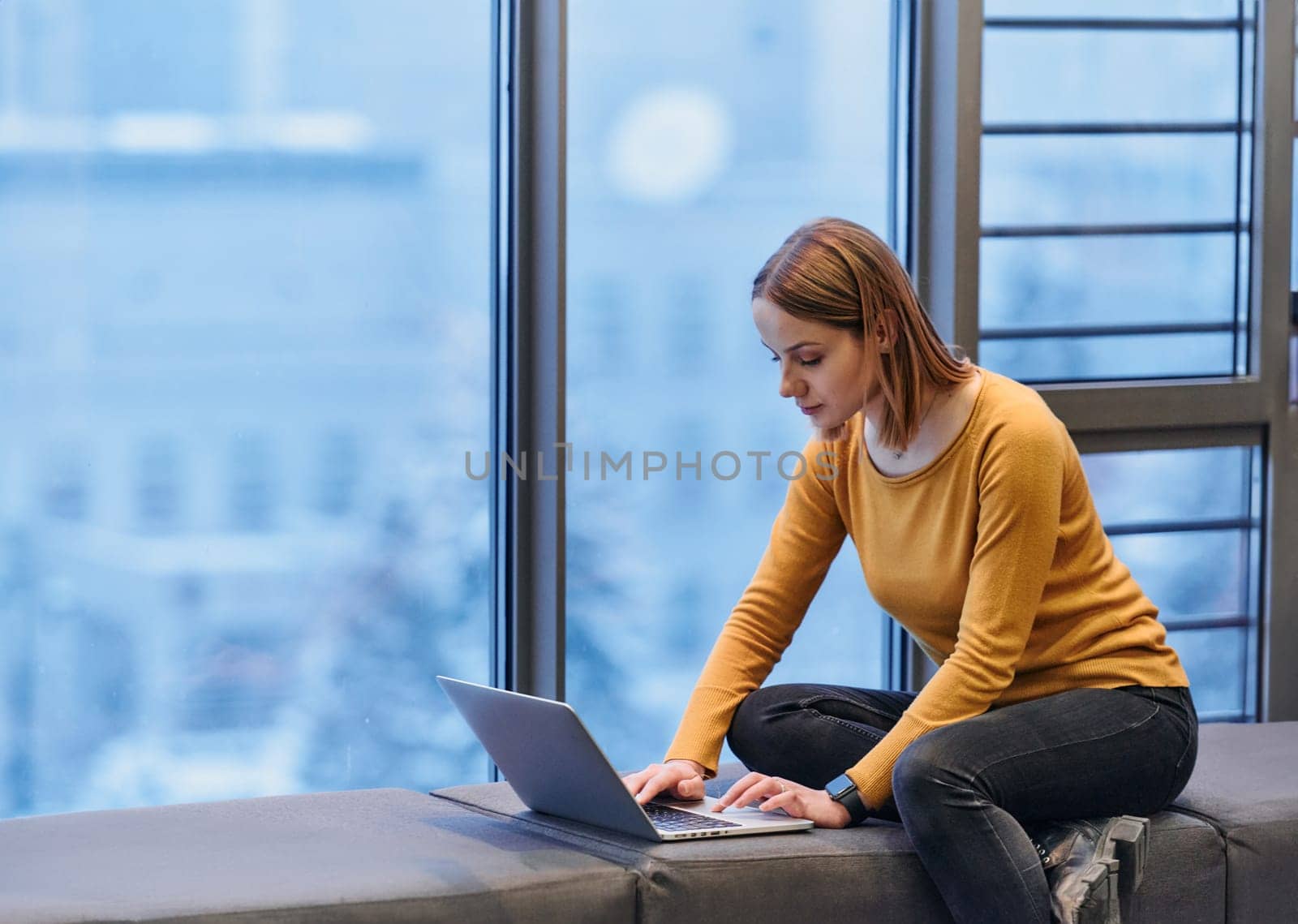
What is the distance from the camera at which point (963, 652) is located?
71.7 inches

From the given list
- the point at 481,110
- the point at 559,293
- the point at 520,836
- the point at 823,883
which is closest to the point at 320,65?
the point at 481,110

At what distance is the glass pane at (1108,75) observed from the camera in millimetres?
2850

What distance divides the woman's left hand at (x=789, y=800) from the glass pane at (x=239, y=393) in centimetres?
96

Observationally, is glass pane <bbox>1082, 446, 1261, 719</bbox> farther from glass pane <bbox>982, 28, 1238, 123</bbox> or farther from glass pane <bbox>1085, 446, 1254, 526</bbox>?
glass pane <bbox>982, 28, 1238, 123</bbox>

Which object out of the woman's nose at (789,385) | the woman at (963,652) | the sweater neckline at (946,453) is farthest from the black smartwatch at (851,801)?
the woman's nose at (789,385)

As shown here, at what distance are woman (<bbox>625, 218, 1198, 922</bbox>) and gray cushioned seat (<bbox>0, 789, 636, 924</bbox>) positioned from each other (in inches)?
8.8

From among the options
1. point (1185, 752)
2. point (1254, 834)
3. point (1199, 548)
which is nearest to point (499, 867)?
point (1185, 752)

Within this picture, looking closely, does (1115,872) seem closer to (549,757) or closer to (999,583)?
(999,583)

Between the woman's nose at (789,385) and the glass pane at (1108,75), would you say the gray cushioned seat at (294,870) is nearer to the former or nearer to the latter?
the woman's nose at (789,385)

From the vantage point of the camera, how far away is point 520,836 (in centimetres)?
188

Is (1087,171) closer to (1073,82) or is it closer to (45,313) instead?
(1073,82)

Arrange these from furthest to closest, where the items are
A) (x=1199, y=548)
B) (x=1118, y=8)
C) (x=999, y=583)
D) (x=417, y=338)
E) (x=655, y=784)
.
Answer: (x=1199, y=548), (x=1118, y=8), (x=417, y=338), (x=655, y=784), (x=999, y=583)

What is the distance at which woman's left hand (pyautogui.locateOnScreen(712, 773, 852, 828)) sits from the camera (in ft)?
6.03

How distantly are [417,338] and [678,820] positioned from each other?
1.09 metres
